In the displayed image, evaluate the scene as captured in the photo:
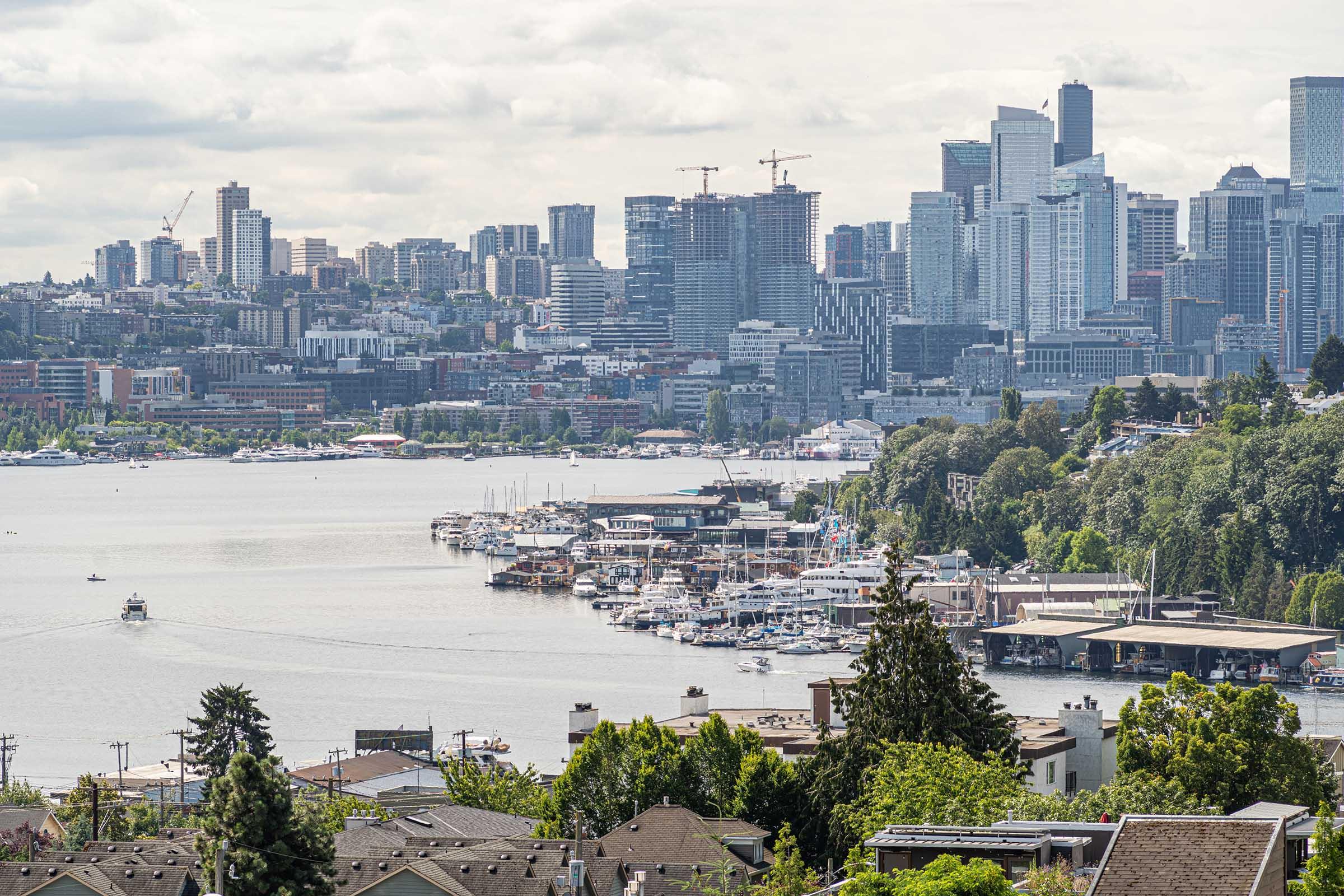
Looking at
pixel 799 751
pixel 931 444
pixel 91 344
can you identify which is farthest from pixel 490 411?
pixel 799 751

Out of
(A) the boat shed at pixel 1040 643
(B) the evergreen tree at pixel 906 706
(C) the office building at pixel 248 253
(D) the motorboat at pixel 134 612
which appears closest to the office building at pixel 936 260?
(C) the office building at pixel 248 253

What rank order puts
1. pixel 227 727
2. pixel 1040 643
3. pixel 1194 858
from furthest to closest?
pixel 1040 643, pixel 227 727, pixel 1194 858

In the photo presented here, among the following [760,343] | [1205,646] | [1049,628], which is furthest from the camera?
[760,343]

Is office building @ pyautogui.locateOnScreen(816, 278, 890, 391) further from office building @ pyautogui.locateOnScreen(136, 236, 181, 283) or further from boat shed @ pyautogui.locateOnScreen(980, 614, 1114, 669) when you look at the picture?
boat shed @ pyautogui.locateOnScreen(980, 614, 1114, 669)

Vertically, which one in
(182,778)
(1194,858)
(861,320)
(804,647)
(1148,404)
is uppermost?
(861,320)

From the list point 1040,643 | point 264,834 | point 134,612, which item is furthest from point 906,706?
point 134,612

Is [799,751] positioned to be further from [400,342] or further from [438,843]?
[400,342]

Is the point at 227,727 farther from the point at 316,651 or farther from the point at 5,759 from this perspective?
the point at 316,651
